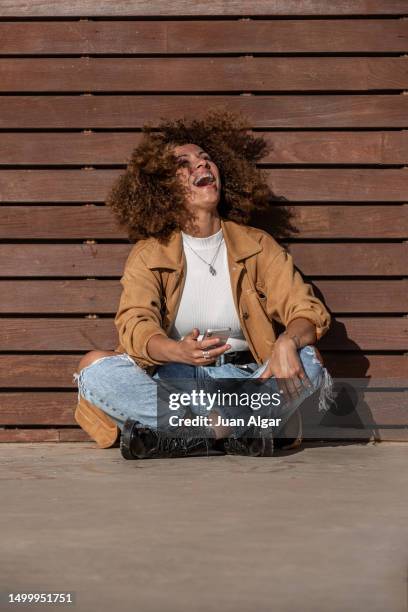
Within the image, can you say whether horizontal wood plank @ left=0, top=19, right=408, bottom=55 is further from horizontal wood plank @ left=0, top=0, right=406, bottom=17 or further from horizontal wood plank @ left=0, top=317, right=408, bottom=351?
horizontal wood plank @ left=0, top=317, right=408, bottom=351

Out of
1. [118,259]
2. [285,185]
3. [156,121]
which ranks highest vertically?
[156,121]

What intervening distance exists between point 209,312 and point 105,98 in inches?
48.7

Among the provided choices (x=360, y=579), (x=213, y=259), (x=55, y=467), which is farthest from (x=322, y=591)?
(x=213, y=259)

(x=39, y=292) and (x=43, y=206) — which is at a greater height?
(x=43, y=206)

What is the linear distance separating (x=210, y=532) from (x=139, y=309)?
65.7 inches

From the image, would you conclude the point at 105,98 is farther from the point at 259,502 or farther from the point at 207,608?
the point at 207,608

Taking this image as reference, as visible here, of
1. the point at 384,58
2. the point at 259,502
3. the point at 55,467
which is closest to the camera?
the point at 259,502

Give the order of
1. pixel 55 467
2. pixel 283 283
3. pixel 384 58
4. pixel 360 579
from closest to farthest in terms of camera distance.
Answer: pixel 360 579 → pixel 55 467 → pixel 283 283 → pixel 384 58

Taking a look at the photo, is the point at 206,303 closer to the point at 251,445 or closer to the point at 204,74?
the point at 251,445

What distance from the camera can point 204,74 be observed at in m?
5.47

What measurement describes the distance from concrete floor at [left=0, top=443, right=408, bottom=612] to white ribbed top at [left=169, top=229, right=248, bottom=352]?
0.61 meters

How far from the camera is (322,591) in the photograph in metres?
2.73

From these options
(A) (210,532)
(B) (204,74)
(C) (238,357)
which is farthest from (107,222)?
(A) (210,532)

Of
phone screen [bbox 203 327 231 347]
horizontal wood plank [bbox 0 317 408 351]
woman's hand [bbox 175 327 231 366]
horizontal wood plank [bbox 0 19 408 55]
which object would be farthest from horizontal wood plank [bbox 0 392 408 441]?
horizontal wood plank [bbox 0 19 408 55]
